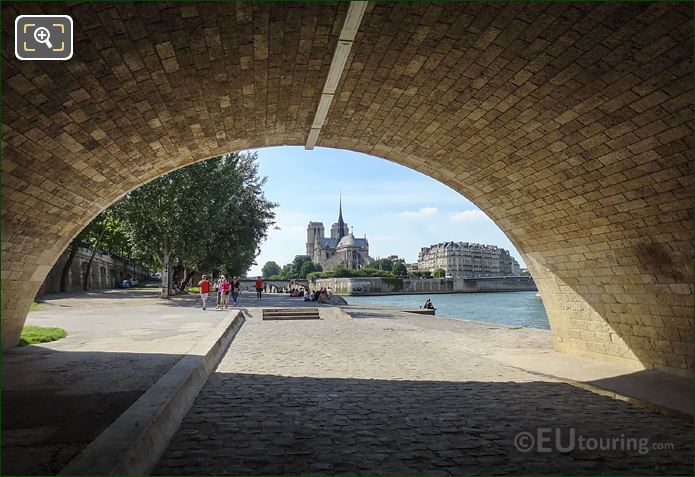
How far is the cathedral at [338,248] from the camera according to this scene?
161625 millimetres

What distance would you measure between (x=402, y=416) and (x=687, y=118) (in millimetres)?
5252

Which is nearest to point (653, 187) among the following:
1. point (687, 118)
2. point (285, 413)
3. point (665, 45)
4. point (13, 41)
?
point (687, 118)

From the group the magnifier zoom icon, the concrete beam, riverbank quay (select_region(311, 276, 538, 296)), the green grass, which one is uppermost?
the concrete beam

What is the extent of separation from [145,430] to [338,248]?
169m

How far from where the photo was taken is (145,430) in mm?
4457

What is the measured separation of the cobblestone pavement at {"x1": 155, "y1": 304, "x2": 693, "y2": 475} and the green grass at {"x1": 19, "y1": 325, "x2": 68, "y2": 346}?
4.37 metres

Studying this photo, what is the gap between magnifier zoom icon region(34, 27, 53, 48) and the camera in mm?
4832

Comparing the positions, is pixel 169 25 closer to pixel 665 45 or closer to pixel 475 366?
pixel 665 45

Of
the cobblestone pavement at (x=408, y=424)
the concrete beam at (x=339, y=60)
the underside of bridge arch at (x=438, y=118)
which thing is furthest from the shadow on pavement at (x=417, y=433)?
the concrete beam at (x=339, y=60)

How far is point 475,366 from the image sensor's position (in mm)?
10188

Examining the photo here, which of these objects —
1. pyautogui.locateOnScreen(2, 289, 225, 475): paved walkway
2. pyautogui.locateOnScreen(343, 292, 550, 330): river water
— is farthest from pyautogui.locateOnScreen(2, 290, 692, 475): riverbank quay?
pyautogui.locateOnScreen(343, 292, 550, 330): river water

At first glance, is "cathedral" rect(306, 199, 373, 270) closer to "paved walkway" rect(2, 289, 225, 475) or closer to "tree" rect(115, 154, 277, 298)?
"tree" rect(115, 154, 277, 298)

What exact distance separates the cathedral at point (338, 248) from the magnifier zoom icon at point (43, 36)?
152m

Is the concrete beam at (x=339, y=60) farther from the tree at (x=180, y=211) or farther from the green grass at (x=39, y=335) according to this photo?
the tree at (x=180, y=211)
